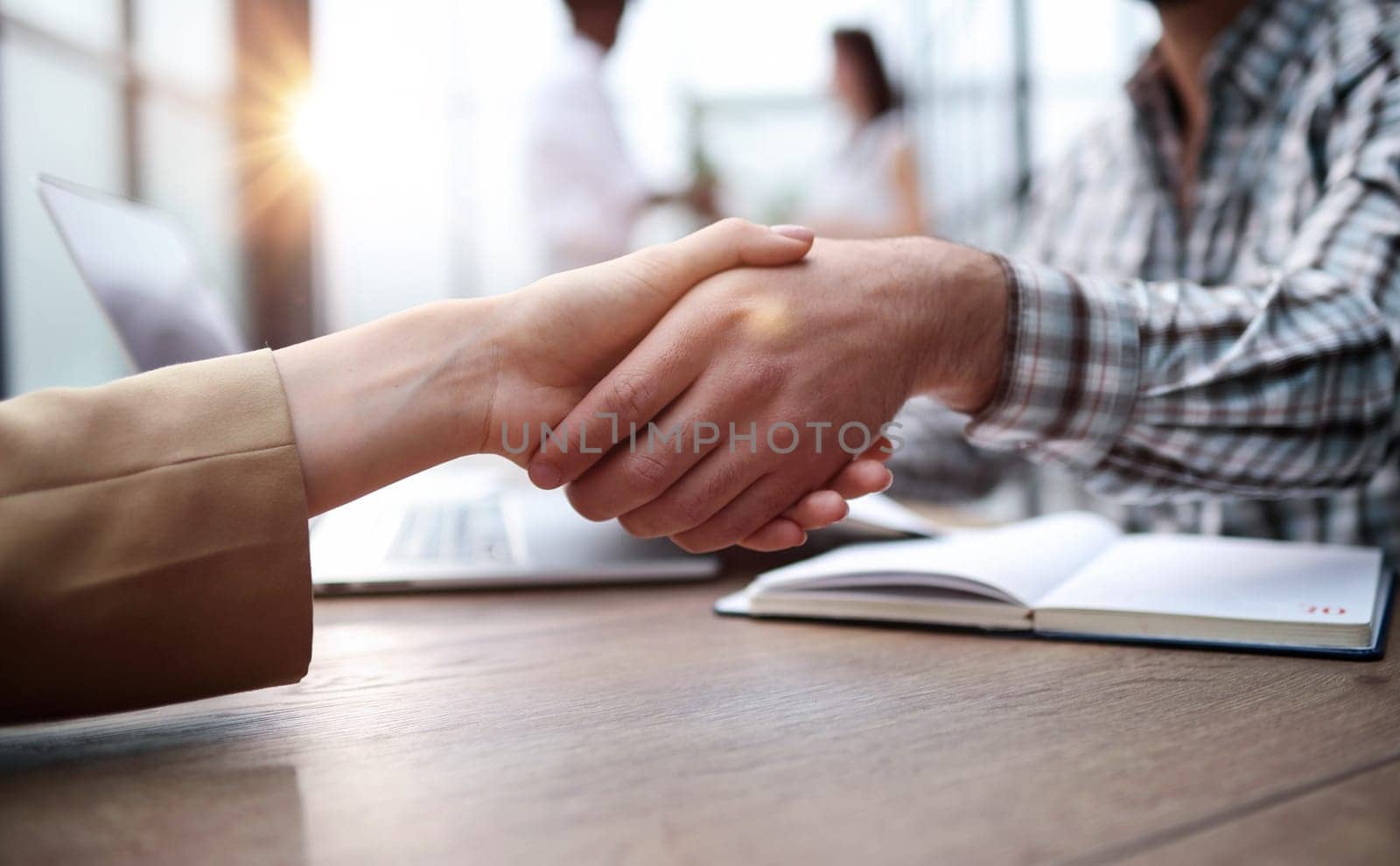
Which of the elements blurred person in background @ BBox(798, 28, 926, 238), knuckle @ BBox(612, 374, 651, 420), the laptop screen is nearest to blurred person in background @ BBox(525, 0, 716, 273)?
blurred person in background @ BBox(798, 28, 926, 238)

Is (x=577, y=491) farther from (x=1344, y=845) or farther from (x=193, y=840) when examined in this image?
(x=1344, y=845)

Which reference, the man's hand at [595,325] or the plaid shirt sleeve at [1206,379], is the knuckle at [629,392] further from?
the plaid shirt sleeve at [1206,379]

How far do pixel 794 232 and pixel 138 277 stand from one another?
0.63 meters

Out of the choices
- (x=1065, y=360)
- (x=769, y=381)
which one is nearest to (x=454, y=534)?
(x=769, y=381)

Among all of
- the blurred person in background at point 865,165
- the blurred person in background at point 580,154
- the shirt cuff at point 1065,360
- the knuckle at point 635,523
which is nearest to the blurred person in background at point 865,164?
the blurred person in background at point 865,165

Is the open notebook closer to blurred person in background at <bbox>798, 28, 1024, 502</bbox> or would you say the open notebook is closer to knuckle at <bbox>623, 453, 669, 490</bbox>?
knuckle at <bbox>623, 453, 669, 490</bbox>

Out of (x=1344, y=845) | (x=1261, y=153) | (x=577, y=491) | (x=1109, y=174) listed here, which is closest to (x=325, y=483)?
(x=577, y=491)

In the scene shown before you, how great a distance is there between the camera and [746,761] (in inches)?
15.3

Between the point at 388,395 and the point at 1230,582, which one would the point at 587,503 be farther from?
the point at 1230,582

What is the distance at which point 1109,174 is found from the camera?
1.39 metres

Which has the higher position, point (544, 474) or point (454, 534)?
point (544, 474)

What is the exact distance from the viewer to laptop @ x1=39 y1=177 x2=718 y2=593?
2.51 ft

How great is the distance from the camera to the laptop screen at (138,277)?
2.52ft

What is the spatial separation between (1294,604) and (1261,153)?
77 centimetres
